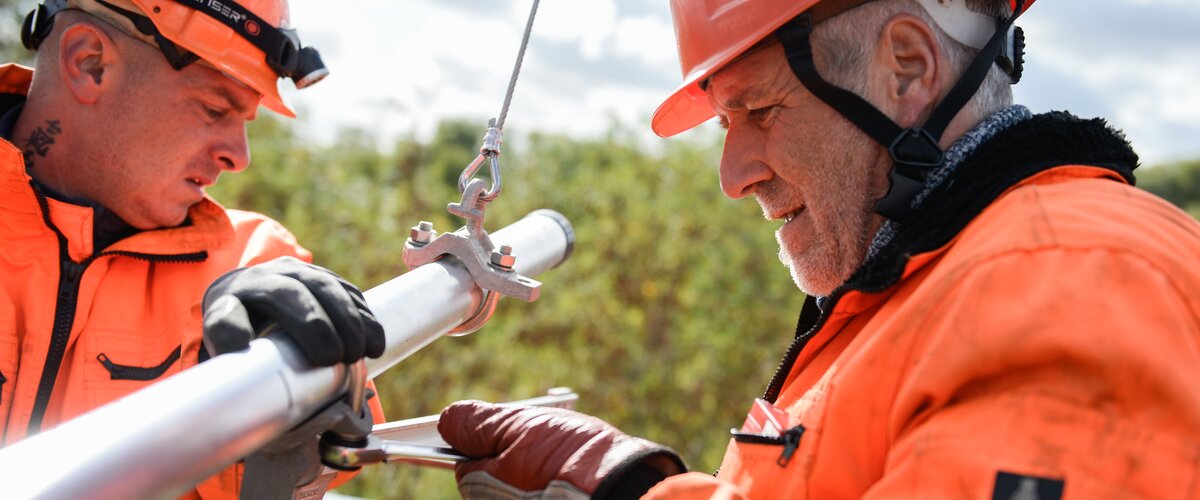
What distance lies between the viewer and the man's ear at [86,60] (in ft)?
9.77

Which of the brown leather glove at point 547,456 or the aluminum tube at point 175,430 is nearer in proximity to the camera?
the aluminum tube at point 175,430

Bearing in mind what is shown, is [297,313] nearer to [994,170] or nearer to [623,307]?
[994,170]

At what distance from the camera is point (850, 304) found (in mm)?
1742

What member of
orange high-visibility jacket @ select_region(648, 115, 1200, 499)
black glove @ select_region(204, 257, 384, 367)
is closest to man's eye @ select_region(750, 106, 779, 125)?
orange high-visibility jacket @ select_region(648, 115, 1200, 499)

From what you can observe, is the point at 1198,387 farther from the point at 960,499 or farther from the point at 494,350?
the point at 494,350

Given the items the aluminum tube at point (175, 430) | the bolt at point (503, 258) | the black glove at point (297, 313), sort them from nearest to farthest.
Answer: the aluminum tube at point (175, 430) → the black glove at point (297, 313) → the bolt at point (503, 258)

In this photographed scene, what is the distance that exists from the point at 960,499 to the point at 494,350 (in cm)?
579

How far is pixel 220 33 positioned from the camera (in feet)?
9.77

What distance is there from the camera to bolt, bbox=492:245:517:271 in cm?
196

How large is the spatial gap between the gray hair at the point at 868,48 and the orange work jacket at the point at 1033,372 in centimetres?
38

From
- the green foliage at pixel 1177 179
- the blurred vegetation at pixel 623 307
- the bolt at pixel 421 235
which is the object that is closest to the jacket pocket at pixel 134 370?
the bolt at pixel 421 235

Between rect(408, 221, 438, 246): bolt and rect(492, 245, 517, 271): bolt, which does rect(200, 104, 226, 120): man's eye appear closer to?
rect(408, 221, 438, 246): bolt

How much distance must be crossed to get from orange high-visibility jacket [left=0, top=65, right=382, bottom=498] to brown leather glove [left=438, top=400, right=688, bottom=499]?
0.99 m

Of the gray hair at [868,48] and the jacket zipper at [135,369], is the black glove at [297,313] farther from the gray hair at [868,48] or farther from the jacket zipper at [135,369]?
the jacket zipper at [135,369]
